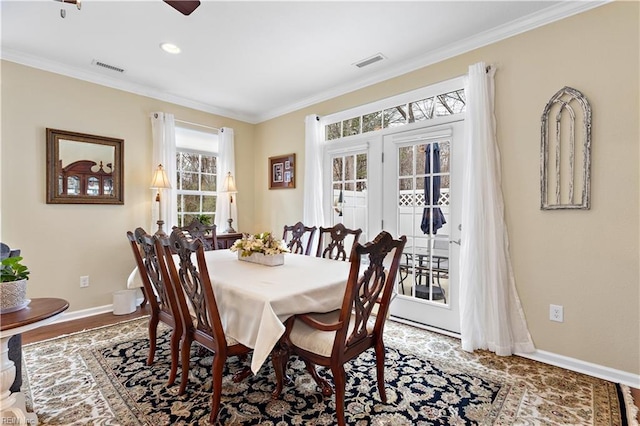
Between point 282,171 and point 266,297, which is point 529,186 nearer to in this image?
point 266,297

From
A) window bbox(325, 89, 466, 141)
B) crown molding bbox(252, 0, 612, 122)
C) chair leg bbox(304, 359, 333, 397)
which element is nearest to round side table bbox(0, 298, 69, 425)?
chair leg bbox(304, 359, 333, 397)

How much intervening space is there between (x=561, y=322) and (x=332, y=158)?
2.88 m

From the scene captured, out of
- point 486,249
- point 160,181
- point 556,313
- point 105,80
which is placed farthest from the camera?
point 160,181

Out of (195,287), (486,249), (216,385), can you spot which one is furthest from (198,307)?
(486,249)

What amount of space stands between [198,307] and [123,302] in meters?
2.37

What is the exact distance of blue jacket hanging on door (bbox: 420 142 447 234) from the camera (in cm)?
315

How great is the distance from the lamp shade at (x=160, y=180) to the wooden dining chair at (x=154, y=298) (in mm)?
1823

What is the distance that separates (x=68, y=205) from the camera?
3.41m

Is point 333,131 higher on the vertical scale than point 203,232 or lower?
higher

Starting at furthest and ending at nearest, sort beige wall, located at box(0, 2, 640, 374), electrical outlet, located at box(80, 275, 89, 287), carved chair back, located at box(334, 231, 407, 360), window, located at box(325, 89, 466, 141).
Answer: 1. electrical outlet, located at box(80, 275, 89, 287)
2. window, located at box(325, 89, 466, 141)
3. beige wall, located at box(0, 2, 640, 374)
4. carved chair back, located at box(334, 231, 407, 360)

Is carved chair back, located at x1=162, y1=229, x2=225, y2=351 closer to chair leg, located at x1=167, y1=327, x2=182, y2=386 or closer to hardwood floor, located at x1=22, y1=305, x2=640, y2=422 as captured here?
chair leg, located at x1=167, y1=327, x2=182, y2=386

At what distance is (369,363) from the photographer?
7.97 ft

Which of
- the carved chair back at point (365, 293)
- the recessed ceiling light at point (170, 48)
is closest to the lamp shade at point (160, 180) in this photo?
the recessed ceiling light at point (170, 48)

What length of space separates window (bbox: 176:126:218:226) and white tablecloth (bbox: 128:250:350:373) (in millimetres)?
2505
